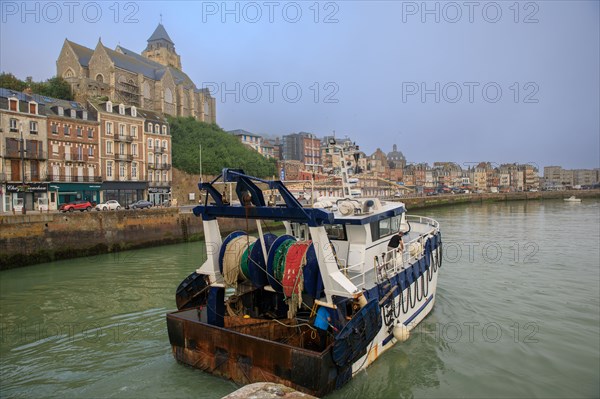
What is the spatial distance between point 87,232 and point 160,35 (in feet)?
301

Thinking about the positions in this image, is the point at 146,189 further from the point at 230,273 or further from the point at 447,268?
the point at 230,273

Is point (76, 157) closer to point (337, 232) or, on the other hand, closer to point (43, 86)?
point (43, 86)

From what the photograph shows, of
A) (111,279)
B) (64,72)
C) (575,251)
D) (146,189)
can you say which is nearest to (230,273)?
(111,279)

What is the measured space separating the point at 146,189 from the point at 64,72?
3026 centimetres

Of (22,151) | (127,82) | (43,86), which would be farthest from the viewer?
(127,82)

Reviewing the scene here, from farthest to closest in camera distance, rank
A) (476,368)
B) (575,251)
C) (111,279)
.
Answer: (575,251), (111,279), (476,368)

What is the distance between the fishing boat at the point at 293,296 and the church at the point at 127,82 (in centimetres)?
5343

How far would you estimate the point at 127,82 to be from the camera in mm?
69750

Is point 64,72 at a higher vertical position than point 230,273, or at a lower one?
higher

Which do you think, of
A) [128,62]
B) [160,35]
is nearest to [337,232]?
[128,62]

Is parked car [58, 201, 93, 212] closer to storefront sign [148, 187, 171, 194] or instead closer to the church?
storefront sign [148, 187, 171, 194]

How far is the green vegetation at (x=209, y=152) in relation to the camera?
60.0 metres

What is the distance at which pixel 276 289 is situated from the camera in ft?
30.8

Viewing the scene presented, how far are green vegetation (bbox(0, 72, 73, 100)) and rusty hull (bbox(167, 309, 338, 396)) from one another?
2185 inches
